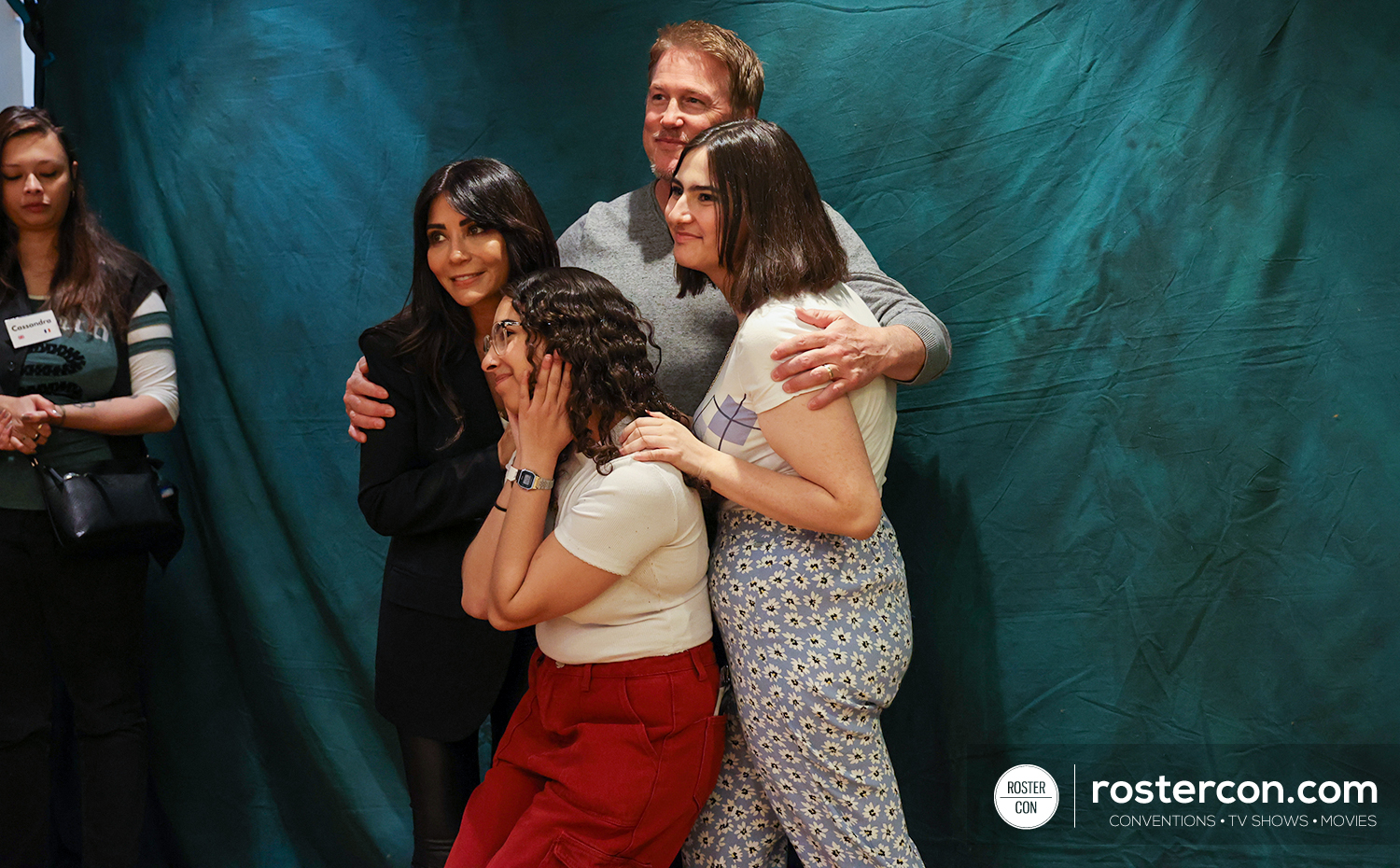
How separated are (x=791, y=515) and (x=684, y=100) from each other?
90 centimetres

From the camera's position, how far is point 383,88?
8.40 ft

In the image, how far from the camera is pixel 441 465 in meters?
1.80

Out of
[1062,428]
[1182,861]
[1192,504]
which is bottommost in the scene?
[1182,861]

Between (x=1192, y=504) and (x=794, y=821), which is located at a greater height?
(x=1192, y=504)

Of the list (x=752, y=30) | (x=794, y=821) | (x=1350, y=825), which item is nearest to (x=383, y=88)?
(x=752, y=30)

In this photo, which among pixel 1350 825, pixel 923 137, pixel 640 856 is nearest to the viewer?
pixel 640 856

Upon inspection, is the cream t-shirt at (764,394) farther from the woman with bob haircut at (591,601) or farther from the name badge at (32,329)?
the name badge at (32,329)

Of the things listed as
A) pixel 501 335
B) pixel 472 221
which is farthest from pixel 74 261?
pixel 501 335

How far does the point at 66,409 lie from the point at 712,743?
1.69m

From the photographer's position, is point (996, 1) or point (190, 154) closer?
point (996, 1)

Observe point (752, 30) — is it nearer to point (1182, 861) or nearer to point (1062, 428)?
point (1062, 428)

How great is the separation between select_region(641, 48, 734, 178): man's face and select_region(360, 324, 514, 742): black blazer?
22.2 inches

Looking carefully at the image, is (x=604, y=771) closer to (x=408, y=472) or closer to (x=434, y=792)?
(x=434, y=792)

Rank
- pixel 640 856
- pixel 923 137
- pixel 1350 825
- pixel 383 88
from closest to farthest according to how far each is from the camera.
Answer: pixel 640 856
pixel 1350 825
pixel 923 137
pixel 383 88
